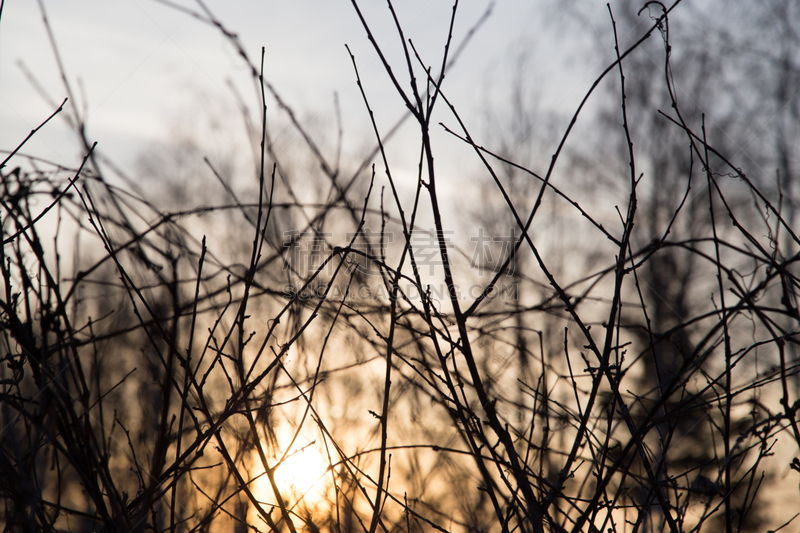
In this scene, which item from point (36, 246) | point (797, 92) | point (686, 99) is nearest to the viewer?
point (36, 246)

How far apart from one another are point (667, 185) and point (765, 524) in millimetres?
3639

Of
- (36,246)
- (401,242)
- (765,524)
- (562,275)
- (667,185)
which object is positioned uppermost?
(401,242)

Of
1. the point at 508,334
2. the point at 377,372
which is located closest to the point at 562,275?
the point at 508,334

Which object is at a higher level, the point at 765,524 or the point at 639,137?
the point at 639,137

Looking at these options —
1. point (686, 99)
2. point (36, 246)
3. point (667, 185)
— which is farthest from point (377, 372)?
point (686, 99)

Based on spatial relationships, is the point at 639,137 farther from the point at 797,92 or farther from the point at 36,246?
the point at 36,246

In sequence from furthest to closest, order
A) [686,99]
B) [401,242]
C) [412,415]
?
[401,242]
[686,99]
[412,415]

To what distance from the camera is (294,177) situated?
5.71m

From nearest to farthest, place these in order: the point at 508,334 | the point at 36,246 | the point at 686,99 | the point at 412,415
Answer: the point at 36,246
the point at 412,415
the point at 686,99
the point at 508,334

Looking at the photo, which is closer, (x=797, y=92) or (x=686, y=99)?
(x=797, y=92)

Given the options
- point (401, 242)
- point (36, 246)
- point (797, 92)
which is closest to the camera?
point (36, 246)

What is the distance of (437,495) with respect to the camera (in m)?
5.16

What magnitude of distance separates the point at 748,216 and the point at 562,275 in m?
1.78

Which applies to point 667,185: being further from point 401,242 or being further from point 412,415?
point 412,415
